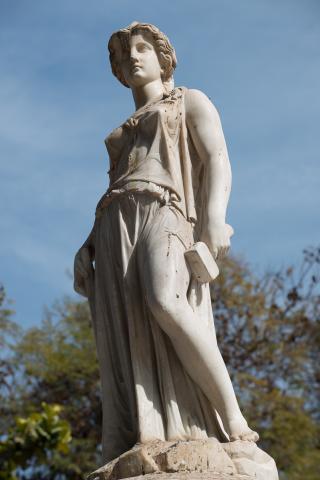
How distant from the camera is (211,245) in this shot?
7.71m

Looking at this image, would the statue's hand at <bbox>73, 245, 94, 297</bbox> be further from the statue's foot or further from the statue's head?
the statue's foot

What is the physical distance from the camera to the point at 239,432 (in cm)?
723

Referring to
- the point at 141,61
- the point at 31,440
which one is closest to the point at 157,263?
the point at 141,61

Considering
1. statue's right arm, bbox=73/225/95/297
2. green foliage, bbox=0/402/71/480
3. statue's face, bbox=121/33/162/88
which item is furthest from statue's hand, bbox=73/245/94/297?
green foliage, bbox=0/402/71/480

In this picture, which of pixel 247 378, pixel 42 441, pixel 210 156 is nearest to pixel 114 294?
pixel 210 156

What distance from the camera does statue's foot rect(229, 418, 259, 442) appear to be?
7.22 meters

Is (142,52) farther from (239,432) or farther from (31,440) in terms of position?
(31,440)

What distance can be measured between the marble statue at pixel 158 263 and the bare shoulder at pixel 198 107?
11mm

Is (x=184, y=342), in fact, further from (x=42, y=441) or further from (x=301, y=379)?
(x=301, y=379)

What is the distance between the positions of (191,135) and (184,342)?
173 cm

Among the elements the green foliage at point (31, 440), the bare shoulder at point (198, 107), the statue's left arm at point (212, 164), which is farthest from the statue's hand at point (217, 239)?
the green foliage at point (31, 440)

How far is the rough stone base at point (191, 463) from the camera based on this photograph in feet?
22.0

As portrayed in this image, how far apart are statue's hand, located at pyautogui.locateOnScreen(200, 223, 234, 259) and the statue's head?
1427mm

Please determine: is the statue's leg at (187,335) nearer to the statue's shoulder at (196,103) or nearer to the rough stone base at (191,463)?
the rough stone base at (191,463)
